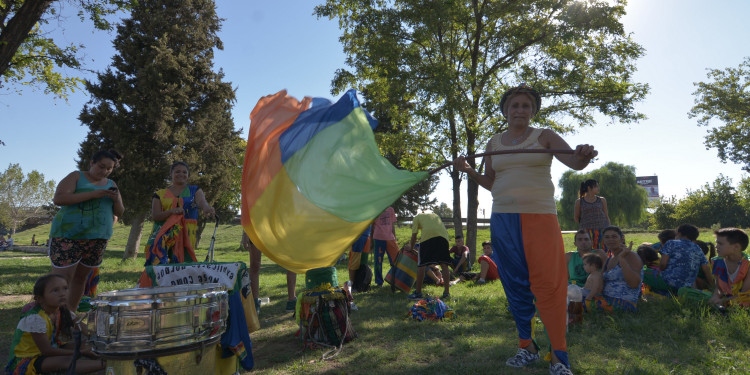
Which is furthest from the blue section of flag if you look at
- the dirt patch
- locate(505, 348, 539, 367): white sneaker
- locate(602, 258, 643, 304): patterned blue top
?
the dirt patch

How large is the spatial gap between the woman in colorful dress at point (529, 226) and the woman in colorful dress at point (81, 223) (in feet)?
13.8

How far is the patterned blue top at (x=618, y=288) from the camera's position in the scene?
5.45 m

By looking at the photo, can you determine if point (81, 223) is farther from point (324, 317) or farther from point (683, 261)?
point (683, 261)

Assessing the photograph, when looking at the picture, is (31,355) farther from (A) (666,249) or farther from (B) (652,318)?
(A) (666,249)

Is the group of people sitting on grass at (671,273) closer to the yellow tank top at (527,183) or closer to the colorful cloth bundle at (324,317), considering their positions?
the yellow tank top at (527,183)

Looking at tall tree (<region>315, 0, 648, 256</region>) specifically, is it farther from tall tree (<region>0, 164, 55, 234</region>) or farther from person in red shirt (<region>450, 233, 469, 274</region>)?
tall tree (<region>0, 164, 55, 234</region>)

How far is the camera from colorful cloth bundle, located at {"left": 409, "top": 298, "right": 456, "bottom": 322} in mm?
5555

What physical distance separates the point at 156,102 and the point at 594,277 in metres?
17.4

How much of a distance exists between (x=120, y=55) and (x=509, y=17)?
16.0 m

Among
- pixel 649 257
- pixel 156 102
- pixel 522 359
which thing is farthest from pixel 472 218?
pixel 156 102

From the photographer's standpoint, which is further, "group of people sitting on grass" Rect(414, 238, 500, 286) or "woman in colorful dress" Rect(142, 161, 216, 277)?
"group of people sitting on grass" Rect(414, 238, 500, 286)

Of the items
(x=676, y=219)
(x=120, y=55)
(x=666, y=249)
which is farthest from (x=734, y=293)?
(x=676, y=219)

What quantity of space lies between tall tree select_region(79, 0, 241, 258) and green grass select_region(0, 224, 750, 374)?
38.3 feet

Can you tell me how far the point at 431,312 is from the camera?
5594 mm
